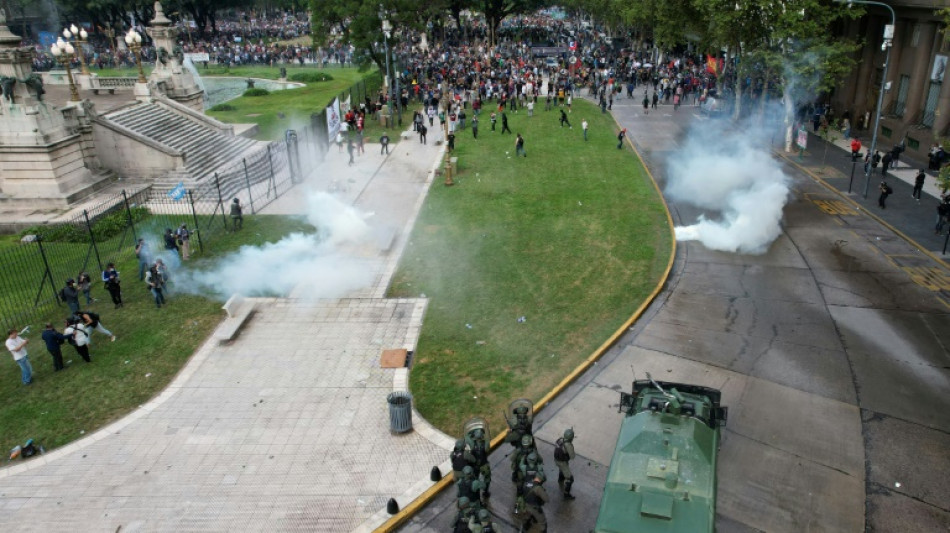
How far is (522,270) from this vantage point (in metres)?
17.9

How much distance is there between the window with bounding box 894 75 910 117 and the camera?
3103 centimetres

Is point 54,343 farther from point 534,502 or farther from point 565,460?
point 565,460

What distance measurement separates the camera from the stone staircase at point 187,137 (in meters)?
27.0

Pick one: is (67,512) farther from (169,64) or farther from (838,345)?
(169,64)

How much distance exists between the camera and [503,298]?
643 inches

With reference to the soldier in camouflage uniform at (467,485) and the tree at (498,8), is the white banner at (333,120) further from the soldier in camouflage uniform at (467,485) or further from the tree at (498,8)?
the tree at (498,8)

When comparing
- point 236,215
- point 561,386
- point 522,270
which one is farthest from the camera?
point 236,215

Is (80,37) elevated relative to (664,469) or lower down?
elevated

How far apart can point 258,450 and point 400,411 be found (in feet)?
7.76

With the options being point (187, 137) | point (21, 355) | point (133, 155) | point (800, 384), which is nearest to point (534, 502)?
point (800, 384)

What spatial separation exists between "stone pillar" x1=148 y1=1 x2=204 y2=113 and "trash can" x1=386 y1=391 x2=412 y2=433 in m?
26.5

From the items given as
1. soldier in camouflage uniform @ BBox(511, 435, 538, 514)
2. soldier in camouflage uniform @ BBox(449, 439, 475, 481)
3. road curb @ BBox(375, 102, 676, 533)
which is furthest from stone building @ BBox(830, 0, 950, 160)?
soldier in camouflage uniform @ BBox(449, 439, 475, 481)

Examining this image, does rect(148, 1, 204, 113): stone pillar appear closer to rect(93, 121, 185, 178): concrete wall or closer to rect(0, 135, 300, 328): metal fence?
rect(93, 121, 185, 178): concrete wall

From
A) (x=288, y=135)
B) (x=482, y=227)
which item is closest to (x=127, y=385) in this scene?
(x=482, y=227)
